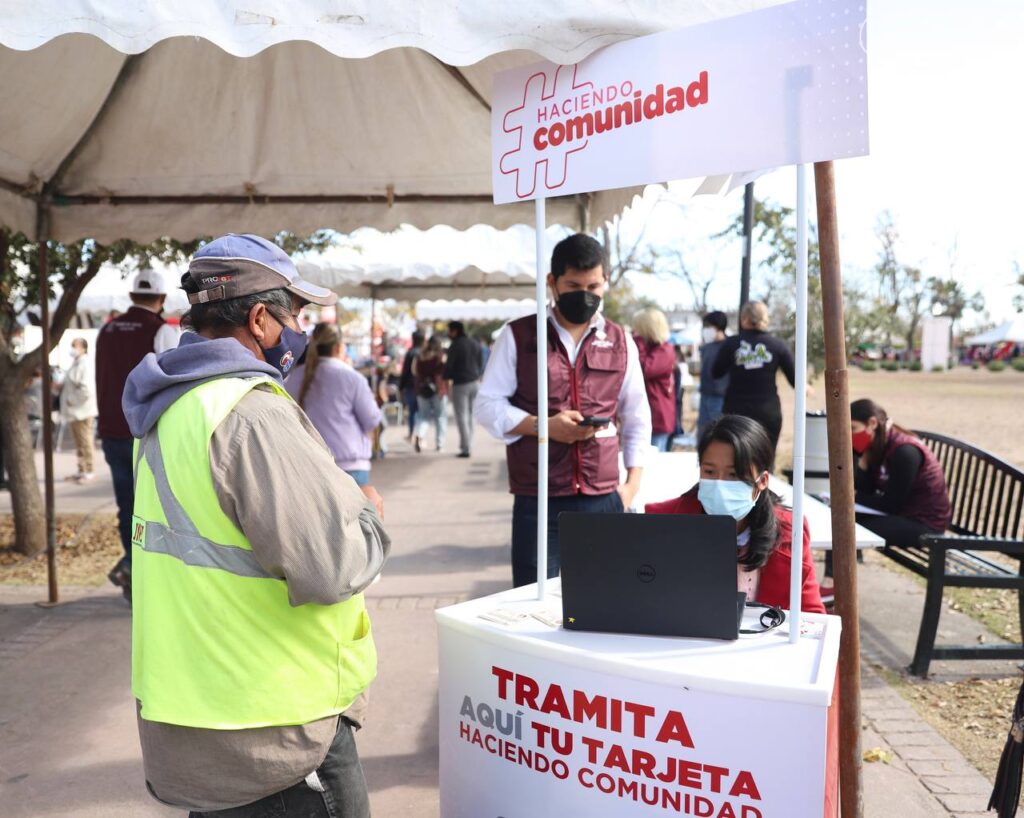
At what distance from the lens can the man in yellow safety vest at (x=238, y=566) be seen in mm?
1631

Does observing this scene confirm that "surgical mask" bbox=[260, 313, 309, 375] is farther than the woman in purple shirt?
No

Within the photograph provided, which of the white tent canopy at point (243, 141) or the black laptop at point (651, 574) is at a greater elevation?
the white tent canopy at point (243, 141)

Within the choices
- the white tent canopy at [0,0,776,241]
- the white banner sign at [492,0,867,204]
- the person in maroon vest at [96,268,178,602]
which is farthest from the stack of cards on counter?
the person in maroon vest at [96,268,178,602]

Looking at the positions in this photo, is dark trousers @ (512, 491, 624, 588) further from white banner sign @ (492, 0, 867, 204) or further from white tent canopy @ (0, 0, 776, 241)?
white tent canopy @ (0, 0, 776, 241)

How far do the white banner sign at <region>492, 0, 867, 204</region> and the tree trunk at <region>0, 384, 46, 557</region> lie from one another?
591cm

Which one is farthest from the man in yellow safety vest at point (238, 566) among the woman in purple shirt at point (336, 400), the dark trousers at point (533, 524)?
the woman in purple shirt at point (336, 400)

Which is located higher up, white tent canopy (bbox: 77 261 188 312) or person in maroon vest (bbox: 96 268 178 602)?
white tent canopy (bbox: 77 261 188 312)

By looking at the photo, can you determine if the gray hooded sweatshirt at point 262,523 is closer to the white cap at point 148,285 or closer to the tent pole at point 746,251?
the white cap at point 148,285

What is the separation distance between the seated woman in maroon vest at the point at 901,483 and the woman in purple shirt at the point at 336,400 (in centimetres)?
309

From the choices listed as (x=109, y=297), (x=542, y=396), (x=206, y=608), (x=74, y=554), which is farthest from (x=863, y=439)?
(x=109, y=297)

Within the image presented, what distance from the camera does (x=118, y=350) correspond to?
5.51 meters

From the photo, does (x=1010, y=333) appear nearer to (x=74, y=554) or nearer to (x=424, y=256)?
(x=424, y=256)

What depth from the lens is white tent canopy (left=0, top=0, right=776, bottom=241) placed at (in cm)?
442

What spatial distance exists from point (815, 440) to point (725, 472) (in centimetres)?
→ 463
